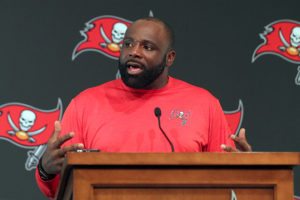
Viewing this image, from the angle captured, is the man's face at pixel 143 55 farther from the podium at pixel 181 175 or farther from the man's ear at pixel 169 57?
the podium at pixel 181 175

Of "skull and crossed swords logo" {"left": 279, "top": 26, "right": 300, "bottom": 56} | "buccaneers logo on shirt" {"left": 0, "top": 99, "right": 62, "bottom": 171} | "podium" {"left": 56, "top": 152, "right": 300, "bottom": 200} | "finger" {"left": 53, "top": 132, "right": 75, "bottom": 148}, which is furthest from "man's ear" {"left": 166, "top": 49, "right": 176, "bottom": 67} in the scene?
"podium" {"left": 56, "top": 152, "right": 300, "bottom": 200}

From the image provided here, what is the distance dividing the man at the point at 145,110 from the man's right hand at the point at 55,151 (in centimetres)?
23

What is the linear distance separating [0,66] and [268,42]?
1195mm

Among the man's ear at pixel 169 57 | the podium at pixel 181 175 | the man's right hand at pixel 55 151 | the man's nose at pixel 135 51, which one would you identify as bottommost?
the podium at pixel 181 175

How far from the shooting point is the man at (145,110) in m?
3.84

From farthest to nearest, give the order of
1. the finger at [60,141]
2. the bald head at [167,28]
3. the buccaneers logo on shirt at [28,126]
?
the buccaneers logo on shirt at [28,126], the bald head at [167,28], the finger at [60,141]

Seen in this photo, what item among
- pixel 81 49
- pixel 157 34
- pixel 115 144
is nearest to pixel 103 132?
pixel 115 144

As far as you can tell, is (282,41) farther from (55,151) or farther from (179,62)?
(55,151)

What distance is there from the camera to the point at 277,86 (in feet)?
15.3

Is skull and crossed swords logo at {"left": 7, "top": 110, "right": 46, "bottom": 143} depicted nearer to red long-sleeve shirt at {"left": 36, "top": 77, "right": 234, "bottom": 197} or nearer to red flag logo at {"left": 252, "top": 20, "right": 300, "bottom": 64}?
red long-sleeve shirt at {"left": 36, "top": 77, "right": 234, "bottom": 197}

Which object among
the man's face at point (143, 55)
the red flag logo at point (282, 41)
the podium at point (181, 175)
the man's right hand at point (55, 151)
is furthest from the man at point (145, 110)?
the podium at point (181, 175)

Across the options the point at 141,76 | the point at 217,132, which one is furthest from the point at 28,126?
the point at 217,132

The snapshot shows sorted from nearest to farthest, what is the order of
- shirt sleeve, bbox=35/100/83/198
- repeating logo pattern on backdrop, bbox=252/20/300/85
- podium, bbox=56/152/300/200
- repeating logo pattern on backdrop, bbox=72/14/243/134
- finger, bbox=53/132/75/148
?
1. podium, bbox=56/152/300/200
2. finger, bbox=53/132/75/148
3. shirt sleeve, bbox=35/100/83/198
4. repeating logo pattern on backdrop, bbox=72/14/243/134
5. repeating logo pattern on backdrop, bbox=252/20/300/85

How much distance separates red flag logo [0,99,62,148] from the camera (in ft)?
14.4
